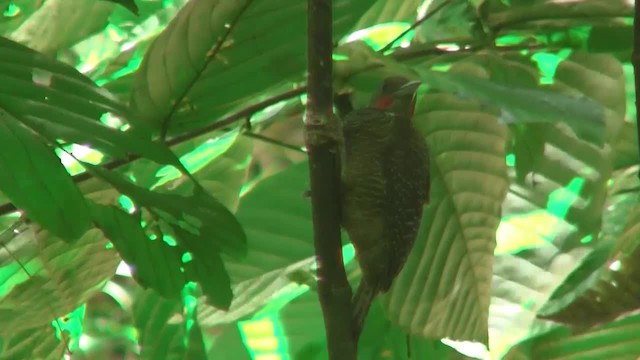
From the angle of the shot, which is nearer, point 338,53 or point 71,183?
point 71,183

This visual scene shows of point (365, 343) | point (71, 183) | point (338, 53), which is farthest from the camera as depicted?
point (365, 343)

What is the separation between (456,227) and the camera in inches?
55.7

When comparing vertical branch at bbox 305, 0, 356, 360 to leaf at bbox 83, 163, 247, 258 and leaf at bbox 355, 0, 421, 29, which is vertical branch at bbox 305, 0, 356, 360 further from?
leaf at bbox 355, 0, 421, 29

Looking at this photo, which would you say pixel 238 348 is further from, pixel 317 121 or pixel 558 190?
pixel 317 121

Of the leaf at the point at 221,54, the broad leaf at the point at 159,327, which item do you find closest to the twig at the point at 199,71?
the leaf at the point at 221,54

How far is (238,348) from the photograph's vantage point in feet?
5.33

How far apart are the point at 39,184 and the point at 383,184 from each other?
718 millimetres

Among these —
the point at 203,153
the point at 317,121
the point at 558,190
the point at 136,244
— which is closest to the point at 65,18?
the point at 203,153

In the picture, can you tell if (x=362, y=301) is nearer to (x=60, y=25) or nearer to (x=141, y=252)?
(x=141, y=252)

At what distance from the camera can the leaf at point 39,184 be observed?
0.93 metres

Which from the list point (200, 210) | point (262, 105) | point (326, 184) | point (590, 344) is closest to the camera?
point (326, 184)

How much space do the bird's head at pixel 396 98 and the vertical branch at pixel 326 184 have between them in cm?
31

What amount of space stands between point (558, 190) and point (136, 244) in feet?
2.17

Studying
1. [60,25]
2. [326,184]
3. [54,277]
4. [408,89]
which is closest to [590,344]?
[408,89]
